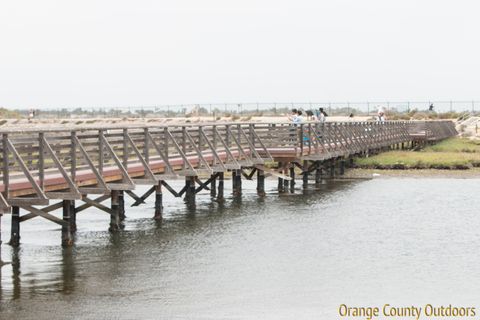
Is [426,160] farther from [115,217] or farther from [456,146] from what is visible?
[115,217]

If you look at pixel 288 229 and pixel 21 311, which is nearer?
pixel 21 311

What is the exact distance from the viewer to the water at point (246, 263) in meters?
17.2

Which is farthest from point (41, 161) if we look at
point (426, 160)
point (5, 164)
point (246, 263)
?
point (426, 160)

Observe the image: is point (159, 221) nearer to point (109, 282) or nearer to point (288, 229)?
point (288, 229)

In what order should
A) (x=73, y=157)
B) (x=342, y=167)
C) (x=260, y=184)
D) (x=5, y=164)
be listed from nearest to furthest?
(x=5, y=164)
(x=73, y=157)
(x=260, y=184)
(x=342, y=167)

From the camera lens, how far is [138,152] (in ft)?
83.6

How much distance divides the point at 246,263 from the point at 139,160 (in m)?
7.65

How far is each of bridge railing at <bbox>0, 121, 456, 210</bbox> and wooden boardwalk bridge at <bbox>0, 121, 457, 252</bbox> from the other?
22 mm

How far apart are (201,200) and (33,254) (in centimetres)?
1272

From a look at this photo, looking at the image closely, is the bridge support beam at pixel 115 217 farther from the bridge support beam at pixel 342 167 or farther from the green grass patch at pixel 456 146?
the green grass patch at pixel 456 146

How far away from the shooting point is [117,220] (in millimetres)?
25453

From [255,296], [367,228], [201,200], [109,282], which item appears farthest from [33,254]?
[201,200]

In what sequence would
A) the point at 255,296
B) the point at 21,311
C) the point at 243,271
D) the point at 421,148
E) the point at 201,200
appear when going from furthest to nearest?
the point at 421,148, the point at 201,200, the point at 243,271, the point at 255,296, the point at 21,311

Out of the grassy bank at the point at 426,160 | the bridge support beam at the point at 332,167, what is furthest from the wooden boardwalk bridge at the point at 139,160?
the grassy bank at the point at 426,160
